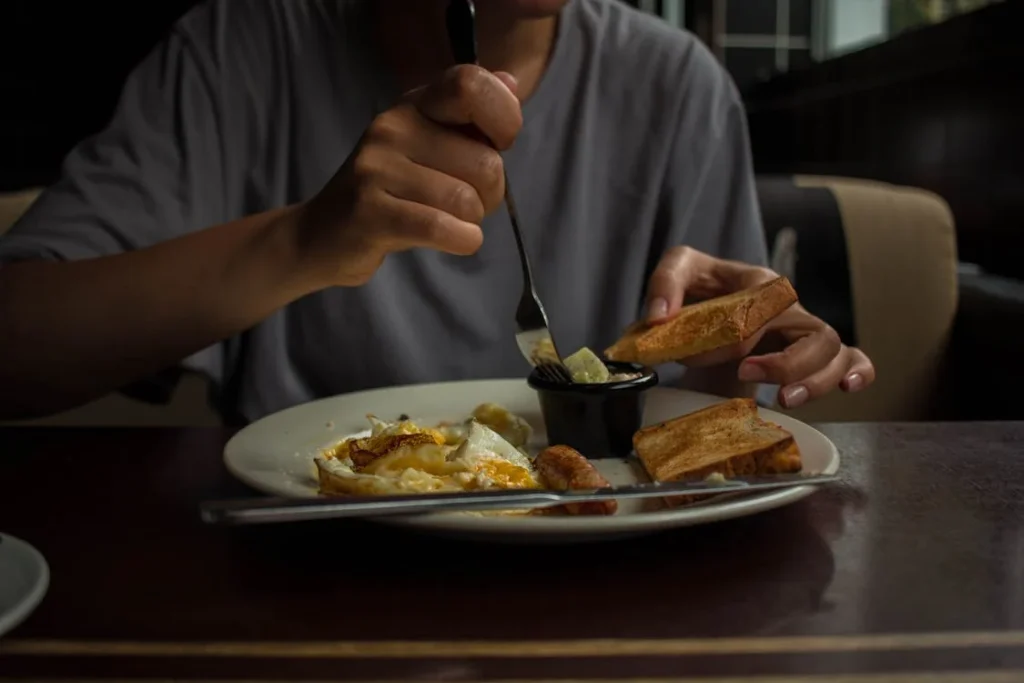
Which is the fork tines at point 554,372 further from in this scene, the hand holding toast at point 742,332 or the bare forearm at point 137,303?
the bare forearm at point 137,303

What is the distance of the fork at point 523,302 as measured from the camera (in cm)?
93

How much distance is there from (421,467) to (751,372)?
448 millimetres

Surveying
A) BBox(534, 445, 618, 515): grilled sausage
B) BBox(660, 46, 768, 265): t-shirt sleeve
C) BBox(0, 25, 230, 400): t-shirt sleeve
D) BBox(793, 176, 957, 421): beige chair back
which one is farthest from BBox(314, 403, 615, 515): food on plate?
BBox(793, 176, 957, 421): beige chair back

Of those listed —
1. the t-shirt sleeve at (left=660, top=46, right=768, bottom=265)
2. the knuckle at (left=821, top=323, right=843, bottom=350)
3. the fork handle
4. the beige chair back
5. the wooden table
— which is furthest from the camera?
the beige chair back

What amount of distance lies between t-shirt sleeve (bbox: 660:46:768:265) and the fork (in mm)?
518

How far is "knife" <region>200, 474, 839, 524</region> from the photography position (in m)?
0.56

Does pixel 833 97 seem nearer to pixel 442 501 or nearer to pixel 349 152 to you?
pixel 349 152

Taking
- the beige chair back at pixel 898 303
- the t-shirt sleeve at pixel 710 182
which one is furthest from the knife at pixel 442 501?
the beige chair back at pixel 898 303

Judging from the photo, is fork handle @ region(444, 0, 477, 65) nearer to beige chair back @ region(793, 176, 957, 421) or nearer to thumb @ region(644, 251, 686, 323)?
thumb @ region(644, 251, 686, 323)

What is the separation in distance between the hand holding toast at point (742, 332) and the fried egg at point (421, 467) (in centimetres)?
27

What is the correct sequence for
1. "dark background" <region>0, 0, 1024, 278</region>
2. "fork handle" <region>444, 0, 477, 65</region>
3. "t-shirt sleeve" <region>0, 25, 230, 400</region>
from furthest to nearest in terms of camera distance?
"dark background" <region>0, 0, 1024, 278</region> → "t-shirt sleeve" <region>0, 25, 230, 400</region> → "fork handle" <region>444, 0, 477, 65</region>

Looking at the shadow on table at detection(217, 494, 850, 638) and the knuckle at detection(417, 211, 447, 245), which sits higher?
the knuckle at detection(417, 211, 447, 245)

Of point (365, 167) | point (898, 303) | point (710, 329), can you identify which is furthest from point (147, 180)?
point (898, 303)

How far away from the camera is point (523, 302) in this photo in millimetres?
1025
